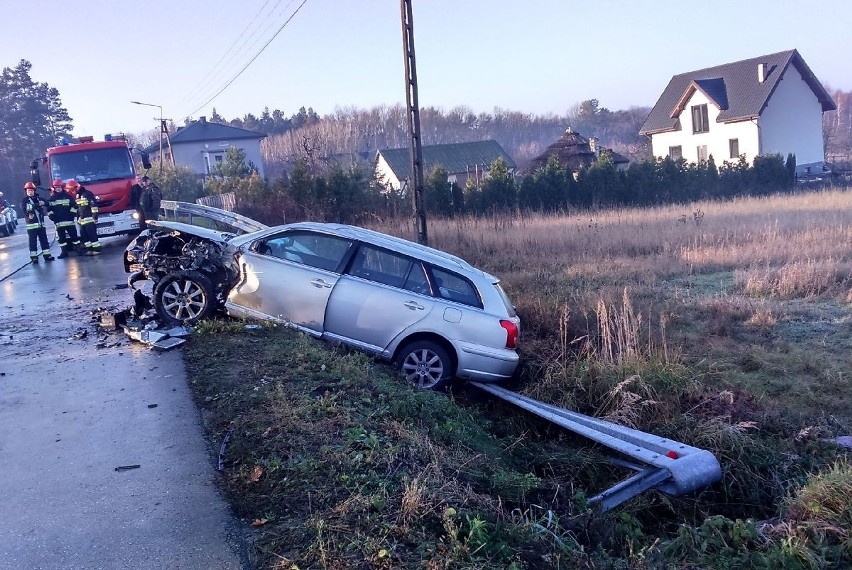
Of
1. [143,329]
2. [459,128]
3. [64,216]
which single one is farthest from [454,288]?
[459,128]

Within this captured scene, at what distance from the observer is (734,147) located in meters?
47.4

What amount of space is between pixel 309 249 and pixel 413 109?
647 centimetres

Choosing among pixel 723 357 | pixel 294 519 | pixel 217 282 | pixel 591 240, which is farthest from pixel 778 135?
pixel 294 519

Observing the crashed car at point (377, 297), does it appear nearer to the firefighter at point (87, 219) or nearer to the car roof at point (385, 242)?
the car roof at point (385, 242)

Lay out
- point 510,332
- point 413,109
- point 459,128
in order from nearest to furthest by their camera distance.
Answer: point 510,332, point 413,109, point 459,128

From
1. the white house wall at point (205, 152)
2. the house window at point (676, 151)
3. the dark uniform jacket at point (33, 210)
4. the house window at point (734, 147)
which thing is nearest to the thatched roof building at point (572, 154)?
the house window at point (676, 151)

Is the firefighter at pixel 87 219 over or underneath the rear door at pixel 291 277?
over

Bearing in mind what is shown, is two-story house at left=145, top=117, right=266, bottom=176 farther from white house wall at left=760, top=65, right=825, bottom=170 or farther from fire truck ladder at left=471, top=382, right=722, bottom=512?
fire truck ladder at left=471, top=382, right=722, bottom=512

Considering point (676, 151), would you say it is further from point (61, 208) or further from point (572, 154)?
point (61, 208)

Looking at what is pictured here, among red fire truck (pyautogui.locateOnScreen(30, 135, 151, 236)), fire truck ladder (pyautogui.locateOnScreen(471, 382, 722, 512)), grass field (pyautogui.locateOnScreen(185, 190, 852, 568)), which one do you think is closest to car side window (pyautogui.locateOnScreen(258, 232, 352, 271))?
grass field (pyautogui.locateOnScreen(185, 190, 852, 568))

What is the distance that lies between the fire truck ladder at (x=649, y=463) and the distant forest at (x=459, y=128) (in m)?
69.4

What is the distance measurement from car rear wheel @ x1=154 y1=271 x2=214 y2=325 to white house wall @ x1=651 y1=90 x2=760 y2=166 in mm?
40394

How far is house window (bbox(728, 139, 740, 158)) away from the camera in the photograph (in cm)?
4712

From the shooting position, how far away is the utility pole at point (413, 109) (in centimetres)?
1414
